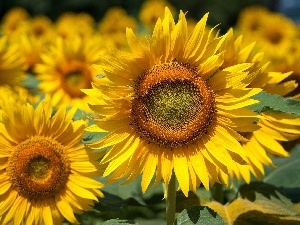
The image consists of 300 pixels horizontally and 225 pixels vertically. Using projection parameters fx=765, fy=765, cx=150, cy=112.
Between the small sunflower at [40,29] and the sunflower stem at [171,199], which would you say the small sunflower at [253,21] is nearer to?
the small sunflower at [40,29]

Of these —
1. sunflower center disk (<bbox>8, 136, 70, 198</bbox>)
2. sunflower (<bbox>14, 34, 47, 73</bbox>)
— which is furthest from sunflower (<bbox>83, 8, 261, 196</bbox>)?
sunflower (<bbox>14, 34, 47, 73</bbox>)

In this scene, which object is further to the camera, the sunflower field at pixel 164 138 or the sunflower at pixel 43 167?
the sunflower at pixel 43 167

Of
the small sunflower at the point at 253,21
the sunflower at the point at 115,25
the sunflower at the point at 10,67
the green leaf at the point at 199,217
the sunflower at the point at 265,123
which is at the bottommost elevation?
the green leaf at the point at 199,217

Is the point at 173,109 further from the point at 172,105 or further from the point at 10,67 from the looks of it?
the point at 10,67

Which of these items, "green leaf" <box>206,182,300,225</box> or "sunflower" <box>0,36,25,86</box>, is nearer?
"green leaf" <box>206,182,300,225</box>

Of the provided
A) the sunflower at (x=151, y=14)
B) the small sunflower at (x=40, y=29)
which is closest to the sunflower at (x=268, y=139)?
the small sunflower at (x=40, y=29)

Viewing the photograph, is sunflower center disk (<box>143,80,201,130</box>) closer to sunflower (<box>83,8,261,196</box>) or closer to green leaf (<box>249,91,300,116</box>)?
sunflower (<box>83,8,261,196</box>)

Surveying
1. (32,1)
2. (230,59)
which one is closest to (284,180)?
(230,59)
